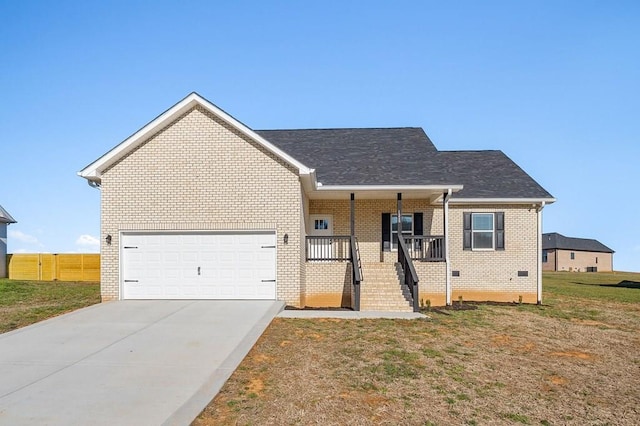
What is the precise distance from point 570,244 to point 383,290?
63.4 meters

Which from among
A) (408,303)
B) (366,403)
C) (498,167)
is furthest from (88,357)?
A: (498,167)

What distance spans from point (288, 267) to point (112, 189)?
5918 millimetres

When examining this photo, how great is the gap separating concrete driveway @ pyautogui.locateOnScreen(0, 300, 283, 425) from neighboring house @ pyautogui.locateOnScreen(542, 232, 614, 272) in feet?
207

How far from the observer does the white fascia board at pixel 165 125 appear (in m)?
12.0

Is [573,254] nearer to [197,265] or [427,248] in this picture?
[427,248]

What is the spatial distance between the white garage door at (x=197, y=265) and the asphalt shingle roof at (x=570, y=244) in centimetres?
6254

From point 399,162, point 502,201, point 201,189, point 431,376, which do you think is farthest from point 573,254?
point 431,376

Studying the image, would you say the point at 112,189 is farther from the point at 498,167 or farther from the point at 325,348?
the point at 498,167

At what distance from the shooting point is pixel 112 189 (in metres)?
12.3

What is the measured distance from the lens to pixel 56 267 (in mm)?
25375

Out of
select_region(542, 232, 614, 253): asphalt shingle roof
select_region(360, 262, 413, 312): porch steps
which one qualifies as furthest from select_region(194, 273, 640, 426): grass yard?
select_region(542, 232, 614, 253): asphalt shingle roof

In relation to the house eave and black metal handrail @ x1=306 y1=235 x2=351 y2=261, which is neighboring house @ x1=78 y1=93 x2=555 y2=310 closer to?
black metal handrail @ x1=306 y1=235 x2=351 y2=261

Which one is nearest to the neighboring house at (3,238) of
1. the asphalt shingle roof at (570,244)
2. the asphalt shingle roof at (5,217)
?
the asphalt shingle roof at (5,217)

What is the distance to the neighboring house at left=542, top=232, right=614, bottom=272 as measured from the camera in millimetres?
61750
